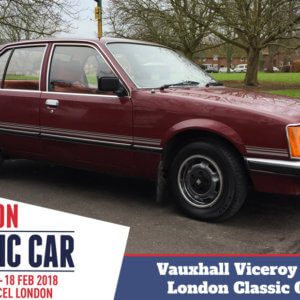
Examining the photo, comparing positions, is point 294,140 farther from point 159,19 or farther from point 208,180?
point 159,19

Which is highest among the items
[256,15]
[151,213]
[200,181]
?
[256,15]

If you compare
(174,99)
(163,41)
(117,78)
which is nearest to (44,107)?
(117,78)

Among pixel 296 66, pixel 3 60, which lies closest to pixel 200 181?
pixel 3 60

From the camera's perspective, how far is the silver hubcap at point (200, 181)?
4.57 m

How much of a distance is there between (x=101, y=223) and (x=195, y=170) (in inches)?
39.2

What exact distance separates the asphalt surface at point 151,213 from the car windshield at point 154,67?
1297mm

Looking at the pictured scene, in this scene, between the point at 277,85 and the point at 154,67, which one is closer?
the point at 154,67

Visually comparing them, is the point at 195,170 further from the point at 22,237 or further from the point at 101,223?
the point at 22,237

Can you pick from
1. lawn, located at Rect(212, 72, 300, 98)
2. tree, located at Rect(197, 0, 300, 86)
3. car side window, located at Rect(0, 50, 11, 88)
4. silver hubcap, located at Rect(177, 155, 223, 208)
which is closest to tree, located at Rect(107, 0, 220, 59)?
tree, located at Rect(197, 0, 300, 86)

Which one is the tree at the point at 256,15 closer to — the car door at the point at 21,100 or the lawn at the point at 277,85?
the lawn at the point at 277,85

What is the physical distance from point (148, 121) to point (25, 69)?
6.65ft

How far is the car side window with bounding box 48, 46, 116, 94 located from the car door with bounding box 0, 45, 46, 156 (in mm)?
231

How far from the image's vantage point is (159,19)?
79.0 feet

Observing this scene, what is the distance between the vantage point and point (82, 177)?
6449mm
